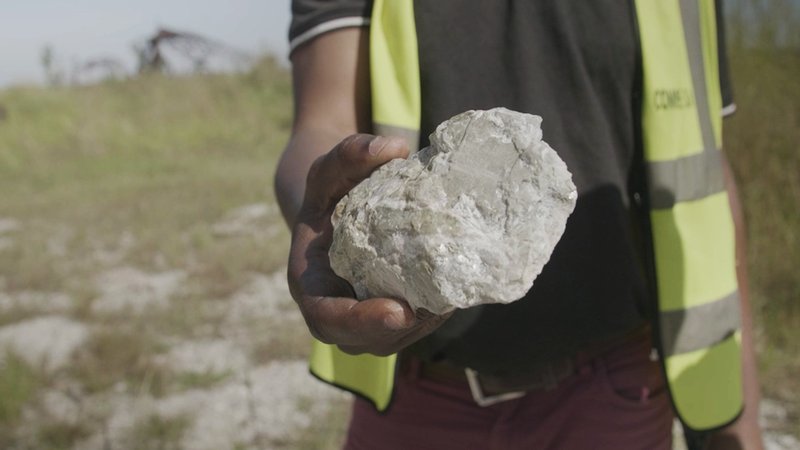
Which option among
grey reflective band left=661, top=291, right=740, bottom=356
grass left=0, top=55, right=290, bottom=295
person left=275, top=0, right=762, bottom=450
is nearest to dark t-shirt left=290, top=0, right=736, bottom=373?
person left=275, top=0, right=762, bottom=450

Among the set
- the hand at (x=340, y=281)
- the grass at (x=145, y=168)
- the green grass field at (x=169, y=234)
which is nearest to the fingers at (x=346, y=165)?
the hand at (x=340, y=281)

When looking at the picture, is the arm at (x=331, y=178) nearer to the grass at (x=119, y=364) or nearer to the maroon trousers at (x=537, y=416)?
the maroon trousers at (x=537, y=416)

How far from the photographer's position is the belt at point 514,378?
1404 mm

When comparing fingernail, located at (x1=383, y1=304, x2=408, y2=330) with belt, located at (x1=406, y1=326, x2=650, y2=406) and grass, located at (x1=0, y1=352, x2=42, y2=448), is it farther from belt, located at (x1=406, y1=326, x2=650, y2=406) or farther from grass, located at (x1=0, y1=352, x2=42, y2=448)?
grass, located at (x1=0, y1=352, x2=42, y2=448)

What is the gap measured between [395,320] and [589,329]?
599 mm

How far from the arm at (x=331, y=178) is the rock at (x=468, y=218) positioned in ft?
0.15

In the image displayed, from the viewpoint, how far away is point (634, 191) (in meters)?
1.48

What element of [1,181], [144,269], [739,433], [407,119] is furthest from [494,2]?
[1,181]

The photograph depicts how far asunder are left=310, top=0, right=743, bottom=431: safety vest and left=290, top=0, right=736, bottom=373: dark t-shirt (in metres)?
0.05

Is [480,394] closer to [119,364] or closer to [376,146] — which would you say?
[376,146]

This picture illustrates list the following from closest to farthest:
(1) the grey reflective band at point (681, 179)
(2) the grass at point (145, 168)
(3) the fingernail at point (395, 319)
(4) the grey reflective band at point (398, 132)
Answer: (3) the fingernail at point (395, 319) < (4) the grey reflective band at point (398, 132) < (1) the grey reflective band at point (681, 179) < (2) the grass at point (145, 168)

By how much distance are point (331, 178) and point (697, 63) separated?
85 centimetres

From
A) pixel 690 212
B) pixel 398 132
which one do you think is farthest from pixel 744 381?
pixel 398 132

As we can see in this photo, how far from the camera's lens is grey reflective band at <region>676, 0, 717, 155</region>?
4.74 ft
